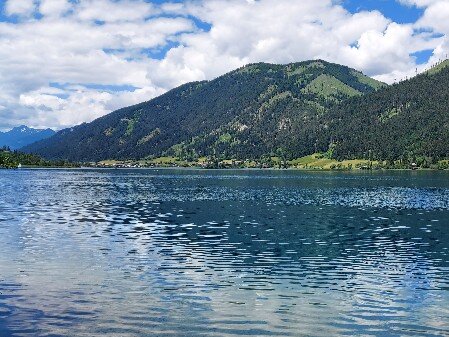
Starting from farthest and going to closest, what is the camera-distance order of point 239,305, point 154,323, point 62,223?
point 62,223 → point 239,305 → point 154,323

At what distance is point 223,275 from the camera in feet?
157

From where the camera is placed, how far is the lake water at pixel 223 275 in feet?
109

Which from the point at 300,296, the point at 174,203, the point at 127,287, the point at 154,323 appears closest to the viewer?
the point at 154,323

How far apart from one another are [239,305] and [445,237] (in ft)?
156

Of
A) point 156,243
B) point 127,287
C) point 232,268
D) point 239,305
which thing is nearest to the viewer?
point 239,305

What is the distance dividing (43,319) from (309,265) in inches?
1115

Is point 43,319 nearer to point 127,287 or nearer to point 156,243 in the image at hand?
point 127,287

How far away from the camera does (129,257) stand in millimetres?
56719

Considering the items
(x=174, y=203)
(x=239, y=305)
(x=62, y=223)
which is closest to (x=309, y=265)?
(x=239, y=305)

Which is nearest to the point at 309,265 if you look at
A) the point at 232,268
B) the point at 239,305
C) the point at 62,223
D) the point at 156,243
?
the point at 232,268

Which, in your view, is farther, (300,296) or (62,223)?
(62,223)

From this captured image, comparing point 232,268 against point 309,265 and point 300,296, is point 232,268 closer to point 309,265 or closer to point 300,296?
point 309,265

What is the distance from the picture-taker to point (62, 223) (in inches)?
3462

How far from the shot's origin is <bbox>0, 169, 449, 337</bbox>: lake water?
109 feet
